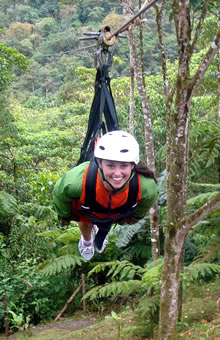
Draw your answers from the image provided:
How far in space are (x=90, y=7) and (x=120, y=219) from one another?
25.4 m

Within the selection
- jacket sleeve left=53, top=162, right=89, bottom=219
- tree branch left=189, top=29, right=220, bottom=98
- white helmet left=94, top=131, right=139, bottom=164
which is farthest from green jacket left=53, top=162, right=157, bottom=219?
tree branch left=189, top=29, right=220, bottom=98

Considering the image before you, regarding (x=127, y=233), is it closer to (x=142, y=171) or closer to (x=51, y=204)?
(x=51, y=204)

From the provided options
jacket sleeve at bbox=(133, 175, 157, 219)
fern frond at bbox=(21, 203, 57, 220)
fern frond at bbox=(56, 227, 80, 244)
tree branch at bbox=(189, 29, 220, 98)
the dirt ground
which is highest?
tree branch at bbox=(189, 29, 220, 98)

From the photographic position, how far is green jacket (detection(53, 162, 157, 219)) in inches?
94.0

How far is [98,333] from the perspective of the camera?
4281 millimetres

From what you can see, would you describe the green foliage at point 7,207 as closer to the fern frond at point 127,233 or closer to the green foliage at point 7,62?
the fern frond at point 127,233

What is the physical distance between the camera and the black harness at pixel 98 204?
2348mm

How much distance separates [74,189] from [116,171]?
308 mm

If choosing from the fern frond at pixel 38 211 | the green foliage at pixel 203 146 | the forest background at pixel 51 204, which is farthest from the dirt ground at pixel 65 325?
the green foliage at pixel 203 146

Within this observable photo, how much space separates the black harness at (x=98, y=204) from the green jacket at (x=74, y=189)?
0.06m

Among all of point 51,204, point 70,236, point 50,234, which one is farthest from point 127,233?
point 51,204

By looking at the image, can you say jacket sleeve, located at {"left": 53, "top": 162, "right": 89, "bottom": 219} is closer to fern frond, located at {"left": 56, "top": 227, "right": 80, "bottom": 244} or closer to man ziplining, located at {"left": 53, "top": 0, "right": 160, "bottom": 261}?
man ziplining, located at {"left": 53, "top": 0, "right": 160, "bottom": 261}

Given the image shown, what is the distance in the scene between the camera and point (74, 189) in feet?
7.81

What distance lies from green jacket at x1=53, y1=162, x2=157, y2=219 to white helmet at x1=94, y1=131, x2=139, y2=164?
234mm
